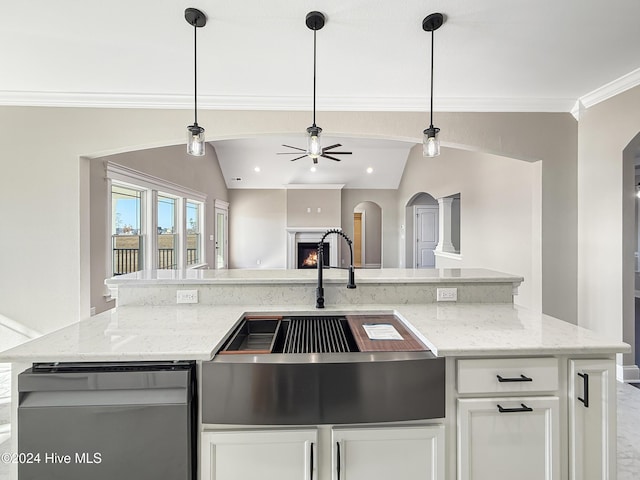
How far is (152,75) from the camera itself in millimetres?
2637

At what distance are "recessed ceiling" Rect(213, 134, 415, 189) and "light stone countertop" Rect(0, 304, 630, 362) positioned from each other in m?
5.41

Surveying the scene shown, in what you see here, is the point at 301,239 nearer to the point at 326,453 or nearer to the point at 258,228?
the point at 258,228

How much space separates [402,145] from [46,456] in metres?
7.25

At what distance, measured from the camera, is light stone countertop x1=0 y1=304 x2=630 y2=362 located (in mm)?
1186

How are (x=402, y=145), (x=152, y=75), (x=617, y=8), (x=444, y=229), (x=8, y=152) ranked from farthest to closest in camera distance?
1. (x=402, y=145)
2. (x=444, y=229)
3. (x=8, y=152)
4. (x=152, y=75)
5. (x=617, y=8)

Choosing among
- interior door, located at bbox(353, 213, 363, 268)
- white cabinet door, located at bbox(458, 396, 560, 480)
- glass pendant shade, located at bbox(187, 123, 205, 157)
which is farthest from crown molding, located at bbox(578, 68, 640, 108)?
interior door, located at bbox(353, 213, 363, 268)

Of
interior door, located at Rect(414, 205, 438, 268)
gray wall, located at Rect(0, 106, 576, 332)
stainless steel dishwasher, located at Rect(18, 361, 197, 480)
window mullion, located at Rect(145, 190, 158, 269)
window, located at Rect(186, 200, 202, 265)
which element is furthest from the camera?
interior door, located at Rect(414, 205, 438, 268)

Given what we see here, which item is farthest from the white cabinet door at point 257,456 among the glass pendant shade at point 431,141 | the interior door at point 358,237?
the interior door at point 358,237

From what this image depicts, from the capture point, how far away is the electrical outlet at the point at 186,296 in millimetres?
1913

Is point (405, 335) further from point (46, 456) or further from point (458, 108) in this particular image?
point (458, 108)

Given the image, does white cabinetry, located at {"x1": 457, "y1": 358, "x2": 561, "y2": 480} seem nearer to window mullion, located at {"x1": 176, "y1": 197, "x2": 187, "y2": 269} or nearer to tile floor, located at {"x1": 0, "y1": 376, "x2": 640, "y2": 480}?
tile floor, located at {"x1": 0, "y1": 376, "x2": 640, "y2": 480}

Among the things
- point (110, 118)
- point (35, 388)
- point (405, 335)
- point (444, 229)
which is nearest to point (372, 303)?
point (405, 335)

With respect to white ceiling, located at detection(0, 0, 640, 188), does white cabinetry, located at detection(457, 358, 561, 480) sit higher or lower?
lower

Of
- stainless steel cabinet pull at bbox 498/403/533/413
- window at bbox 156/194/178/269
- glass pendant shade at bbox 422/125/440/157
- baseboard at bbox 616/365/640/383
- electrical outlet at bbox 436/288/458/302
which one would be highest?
glass pendant shade at bbox 422/125/440/157
